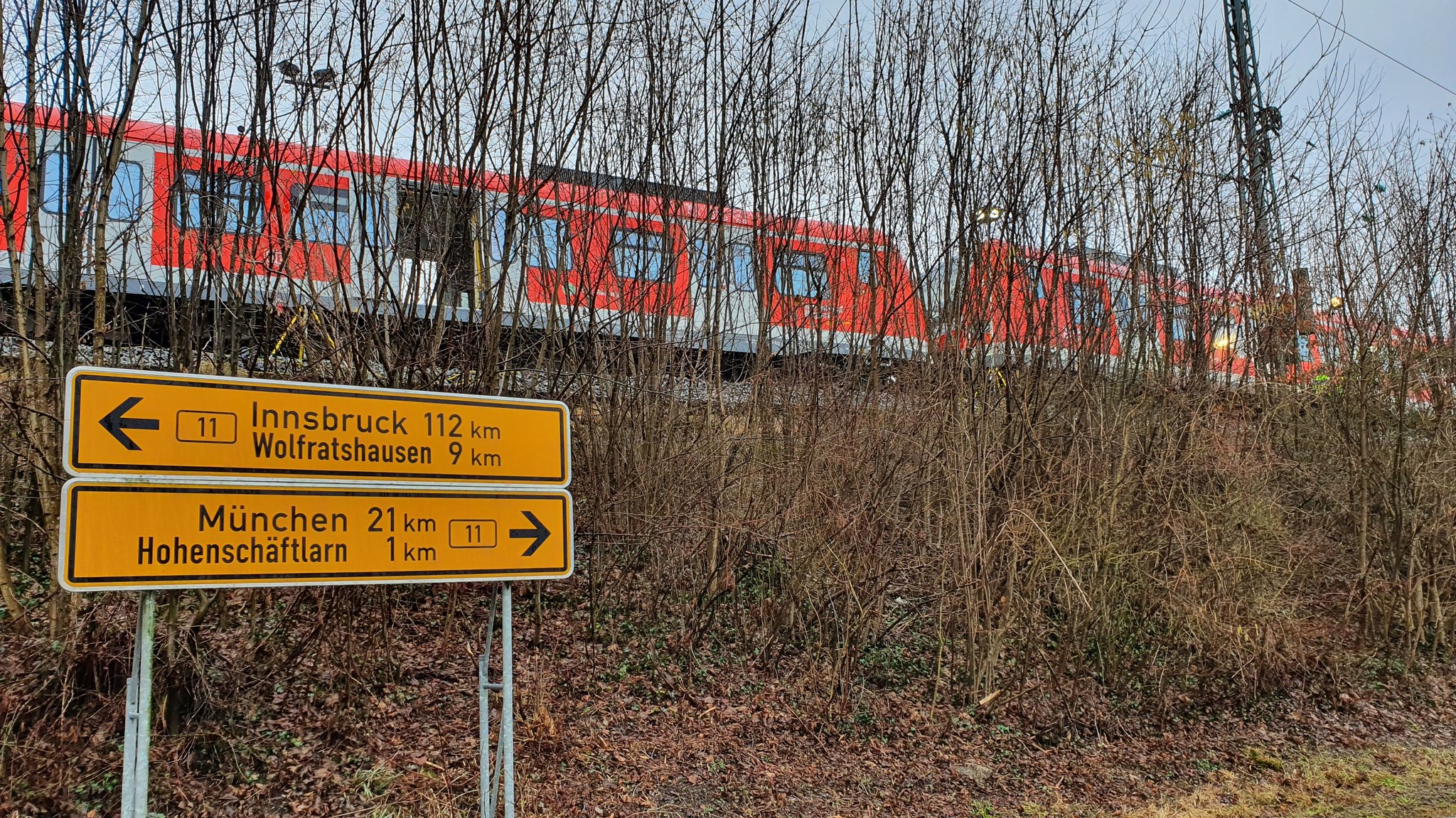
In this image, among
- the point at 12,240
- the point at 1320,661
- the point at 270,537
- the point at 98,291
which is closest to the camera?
the point at 270,537

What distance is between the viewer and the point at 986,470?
700cm

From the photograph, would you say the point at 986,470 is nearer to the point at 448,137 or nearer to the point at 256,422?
the point at 448,137

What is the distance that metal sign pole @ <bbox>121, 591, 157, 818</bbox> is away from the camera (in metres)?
2.78

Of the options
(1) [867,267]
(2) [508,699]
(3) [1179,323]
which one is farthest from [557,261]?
(3) [1179,323]

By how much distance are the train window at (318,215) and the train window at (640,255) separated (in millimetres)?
2083

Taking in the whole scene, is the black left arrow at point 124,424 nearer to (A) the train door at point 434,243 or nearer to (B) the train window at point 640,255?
(A) the train door at point 434,243

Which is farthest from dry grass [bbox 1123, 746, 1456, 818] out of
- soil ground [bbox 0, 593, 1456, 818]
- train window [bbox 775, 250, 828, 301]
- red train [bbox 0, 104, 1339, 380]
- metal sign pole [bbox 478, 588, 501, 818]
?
train window [bbox 775, 250, 828, 301]

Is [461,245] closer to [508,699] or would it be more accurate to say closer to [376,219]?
[376,219]

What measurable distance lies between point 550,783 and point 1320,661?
6897mm

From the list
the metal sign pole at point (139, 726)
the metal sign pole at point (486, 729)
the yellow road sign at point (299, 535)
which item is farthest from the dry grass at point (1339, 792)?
the metal sign pole at point (139, 726)

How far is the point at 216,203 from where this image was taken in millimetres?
5293

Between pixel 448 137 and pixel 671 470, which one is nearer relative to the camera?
pixel 448 137

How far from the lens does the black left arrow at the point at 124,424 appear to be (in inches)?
111

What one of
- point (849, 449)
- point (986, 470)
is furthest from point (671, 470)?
point (986, 470)
